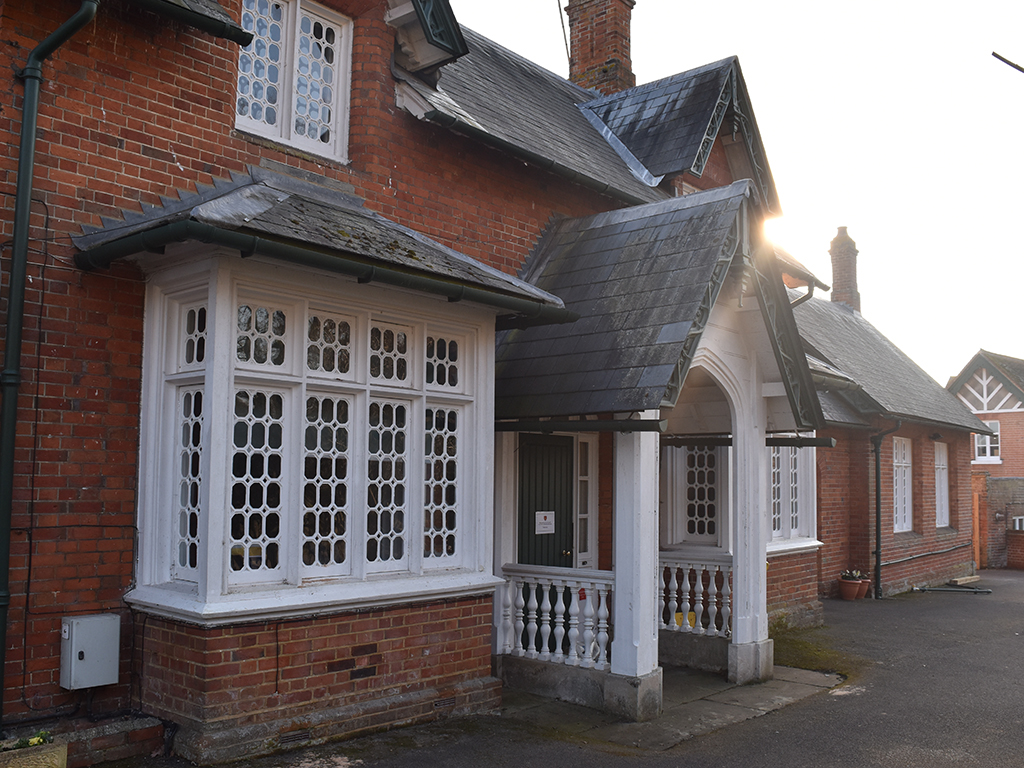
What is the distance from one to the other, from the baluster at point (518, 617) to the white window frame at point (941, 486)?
1567cm

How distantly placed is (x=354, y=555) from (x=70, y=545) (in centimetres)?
192

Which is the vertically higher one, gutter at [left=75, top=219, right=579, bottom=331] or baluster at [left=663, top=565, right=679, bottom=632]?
gutter at [left=75, top=219, right=579, bottom=331]

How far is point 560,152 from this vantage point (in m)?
10.3

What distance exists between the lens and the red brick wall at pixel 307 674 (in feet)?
19.1

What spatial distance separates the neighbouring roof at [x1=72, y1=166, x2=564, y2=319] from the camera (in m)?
5.66

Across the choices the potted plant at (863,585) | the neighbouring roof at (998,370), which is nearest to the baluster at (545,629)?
the potted plant at (863,585)

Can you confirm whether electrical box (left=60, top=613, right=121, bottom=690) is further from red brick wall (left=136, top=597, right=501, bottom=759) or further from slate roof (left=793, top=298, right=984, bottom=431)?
slate roof (left=793, top=298, right=984, bottom=431)

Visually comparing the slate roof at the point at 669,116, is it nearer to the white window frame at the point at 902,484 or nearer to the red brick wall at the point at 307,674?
the red brick wall at the point at 307,674

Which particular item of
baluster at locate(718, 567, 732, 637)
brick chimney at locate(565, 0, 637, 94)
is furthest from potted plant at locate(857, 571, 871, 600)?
brick chimney at locate(565, 0, 637, 94)

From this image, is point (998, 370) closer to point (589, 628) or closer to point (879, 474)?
point (879, 474)

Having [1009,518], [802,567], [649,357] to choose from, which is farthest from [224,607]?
[1009,518]

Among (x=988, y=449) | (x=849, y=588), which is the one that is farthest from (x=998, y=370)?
(x=849, y=588)

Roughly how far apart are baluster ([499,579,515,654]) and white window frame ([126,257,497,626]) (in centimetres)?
123

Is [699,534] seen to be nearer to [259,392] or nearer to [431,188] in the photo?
[431,188]
